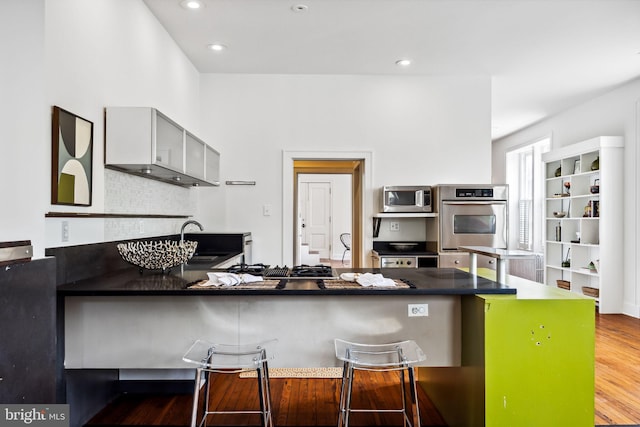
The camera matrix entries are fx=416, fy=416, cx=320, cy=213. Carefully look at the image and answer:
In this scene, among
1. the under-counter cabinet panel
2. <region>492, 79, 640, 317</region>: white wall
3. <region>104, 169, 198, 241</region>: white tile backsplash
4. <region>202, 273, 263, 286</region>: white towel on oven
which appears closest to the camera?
<region>202, 273, 263, 286</region>: white towel on oven

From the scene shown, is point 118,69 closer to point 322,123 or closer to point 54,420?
point 54,420

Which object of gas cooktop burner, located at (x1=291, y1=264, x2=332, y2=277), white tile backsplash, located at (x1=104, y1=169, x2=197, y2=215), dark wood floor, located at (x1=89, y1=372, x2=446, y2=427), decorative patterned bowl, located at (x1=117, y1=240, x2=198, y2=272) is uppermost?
white tile backsplash, located at (x1=104, y1=169, x2=197, y2=215)

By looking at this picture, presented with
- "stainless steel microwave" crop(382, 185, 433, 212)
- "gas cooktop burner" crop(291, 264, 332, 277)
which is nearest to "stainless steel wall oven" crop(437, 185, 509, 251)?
"stainless steel microwave" crop(382, 185, 433, 212)

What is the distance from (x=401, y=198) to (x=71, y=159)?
3.29 meters

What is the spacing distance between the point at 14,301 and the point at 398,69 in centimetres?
424

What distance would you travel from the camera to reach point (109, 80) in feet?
8.70

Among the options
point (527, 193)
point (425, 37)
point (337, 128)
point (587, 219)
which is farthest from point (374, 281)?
point (527, 193)

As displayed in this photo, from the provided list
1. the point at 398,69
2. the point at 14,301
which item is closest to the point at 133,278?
the point at 14,301

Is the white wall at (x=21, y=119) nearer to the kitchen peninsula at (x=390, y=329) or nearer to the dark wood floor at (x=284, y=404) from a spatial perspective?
the kitchen peninsula at (x=390, y=329)

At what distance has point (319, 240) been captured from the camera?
38.2ft

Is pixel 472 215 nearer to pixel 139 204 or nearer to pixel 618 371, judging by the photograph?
pixel 618 371

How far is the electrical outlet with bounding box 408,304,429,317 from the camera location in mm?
2197

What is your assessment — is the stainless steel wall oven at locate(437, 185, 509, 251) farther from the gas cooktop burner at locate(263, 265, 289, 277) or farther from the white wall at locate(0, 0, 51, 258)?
the white wall at locate(0, 0, 51, 258)

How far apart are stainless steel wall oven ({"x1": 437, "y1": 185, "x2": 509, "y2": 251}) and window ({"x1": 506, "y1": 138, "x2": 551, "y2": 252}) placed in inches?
122
